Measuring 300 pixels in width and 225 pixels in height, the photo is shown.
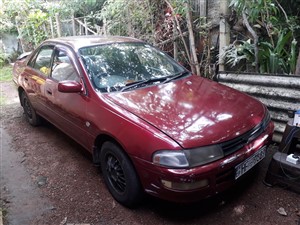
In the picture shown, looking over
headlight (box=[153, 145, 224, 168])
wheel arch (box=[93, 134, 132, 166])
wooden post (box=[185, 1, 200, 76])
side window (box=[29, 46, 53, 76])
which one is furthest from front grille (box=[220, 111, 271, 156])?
side window (box=[29, 46, 53, 76])

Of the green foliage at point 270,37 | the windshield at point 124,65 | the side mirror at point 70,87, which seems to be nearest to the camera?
the side mirror at point 70,87

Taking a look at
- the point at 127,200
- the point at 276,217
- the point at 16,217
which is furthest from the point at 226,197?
the point at 16,217

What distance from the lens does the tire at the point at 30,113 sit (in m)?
4.75

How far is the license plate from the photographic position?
2.38 meters

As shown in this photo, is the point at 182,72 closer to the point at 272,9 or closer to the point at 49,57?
the point at 272,9

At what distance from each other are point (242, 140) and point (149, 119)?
2.73 feet

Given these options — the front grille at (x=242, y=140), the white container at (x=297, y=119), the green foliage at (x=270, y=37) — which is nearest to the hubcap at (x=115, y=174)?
the front grille at (x=242, y=140)

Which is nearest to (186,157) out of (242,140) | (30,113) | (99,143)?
(242,140)

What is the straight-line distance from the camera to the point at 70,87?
2.93 m

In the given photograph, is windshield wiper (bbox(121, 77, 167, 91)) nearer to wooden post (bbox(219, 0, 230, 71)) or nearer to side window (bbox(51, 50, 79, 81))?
side window (bbox(51, 50, 79, 81))

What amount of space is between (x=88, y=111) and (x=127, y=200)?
39.2 inches

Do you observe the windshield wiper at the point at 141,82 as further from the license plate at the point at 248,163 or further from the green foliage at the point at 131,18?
the green foliage at the point at 131,18

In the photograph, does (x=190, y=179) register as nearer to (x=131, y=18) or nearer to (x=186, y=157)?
(x=186, y=157)

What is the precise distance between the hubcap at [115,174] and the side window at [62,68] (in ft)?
3.41
